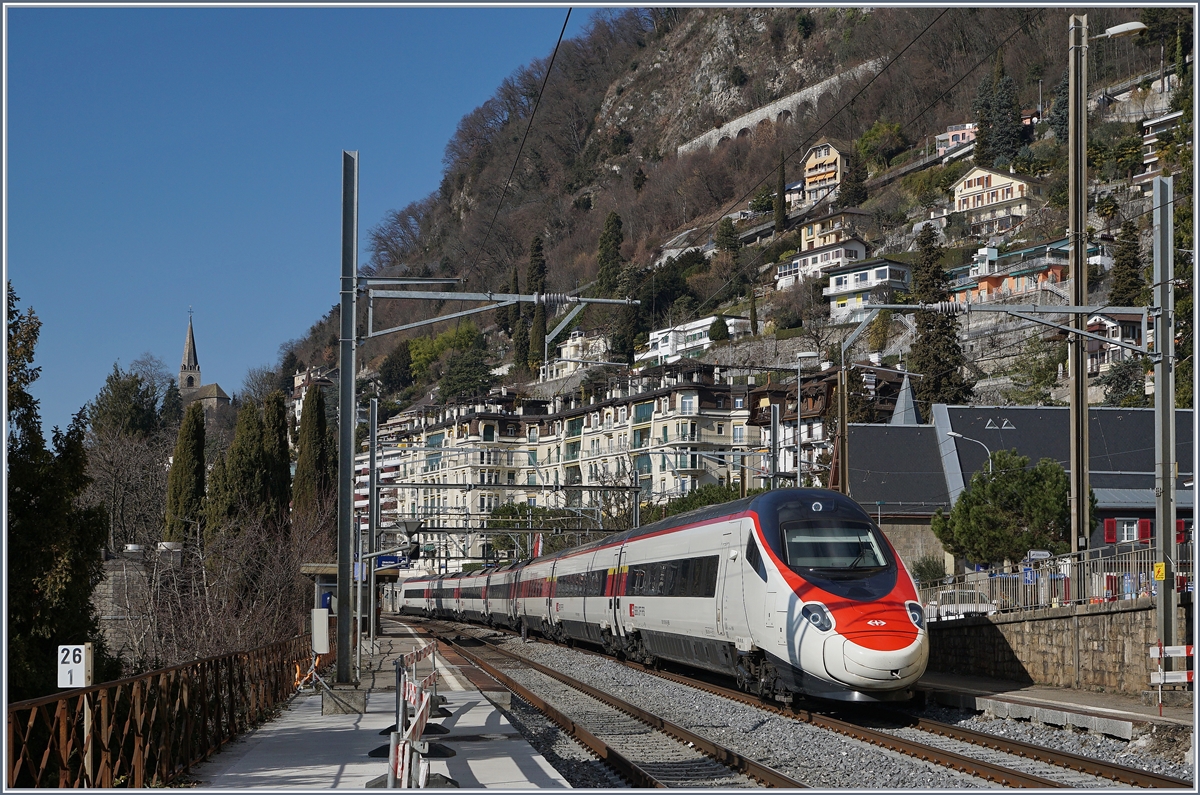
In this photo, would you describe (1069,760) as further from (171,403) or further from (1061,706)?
(171,403)

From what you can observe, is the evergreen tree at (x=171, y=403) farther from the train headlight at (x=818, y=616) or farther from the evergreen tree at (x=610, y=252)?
the train headlight at (x=818, y=616)

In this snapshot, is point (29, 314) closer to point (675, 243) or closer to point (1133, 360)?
point (1133, 360)

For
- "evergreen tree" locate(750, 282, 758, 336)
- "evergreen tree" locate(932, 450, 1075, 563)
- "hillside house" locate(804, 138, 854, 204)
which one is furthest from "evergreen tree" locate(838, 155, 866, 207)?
"evergreen tree" locate(932, 450, 1075, 563)

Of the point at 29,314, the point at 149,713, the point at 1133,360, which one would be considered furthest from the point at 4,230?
the point at 1133,360

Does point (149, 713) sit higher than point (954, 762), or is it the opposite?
point (149, 713)

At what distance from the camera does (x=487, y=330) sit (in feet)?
650

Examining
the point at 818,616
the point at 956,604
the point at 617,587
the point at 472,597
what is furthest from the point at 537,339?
the point at 818,616

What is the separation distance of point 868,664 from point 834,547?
6.67ft

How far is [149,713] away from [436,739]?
11.2 feet

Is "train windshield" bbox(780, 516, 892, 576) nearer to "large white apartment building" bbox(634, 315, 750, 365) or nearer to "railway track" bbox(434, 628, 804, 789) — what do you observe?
"railway track" bbox(434, 628, 804, 789)

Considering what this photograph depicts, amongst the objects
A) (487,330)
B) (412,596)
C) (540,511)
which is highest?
(487,330)

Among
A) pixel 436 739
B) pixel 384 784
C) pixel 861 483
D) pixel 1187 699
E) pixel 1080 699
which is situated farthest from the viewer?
pixel 861 483

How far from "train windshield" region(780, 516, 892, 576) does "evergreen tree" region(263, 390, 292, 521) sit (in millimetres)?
37605

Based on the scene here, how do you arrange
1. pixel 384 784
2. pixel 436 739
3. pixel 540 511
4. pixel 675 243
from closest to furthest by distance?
pixel 384 784 < pixel 436 739 < pixel 540 511 < pixel 675 243
